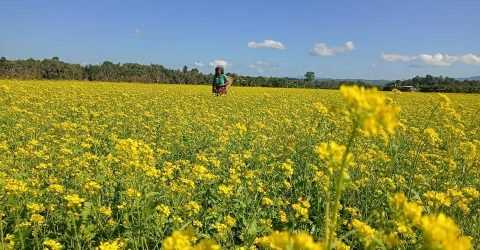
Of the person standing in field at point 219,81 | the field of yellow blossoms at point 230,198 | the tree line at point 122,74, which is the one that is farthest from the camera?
the tree line at point 122,74

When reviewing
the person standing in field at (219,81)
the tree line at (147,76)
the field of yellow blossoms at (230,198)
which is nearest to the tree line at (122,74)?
the tree line at (147,76)

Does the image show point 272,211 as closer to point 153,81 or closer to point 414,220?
point 414,220

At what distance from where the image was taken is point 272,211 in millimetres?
4891

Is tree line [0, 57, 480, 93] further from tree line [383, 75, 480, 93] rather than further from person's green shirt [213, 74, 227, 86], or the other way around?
person's green shirt [213, 74, 227, 86]

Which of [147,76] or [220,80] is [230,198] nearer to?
[220,80]

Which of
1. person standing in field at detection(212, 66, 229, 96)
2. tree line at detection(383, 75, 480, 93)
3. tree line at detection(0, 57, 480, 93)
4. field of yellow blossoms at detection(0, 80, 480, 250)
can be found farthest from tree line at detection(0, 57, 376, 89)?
field of yellow blossoms at detection(0, 80, 480, 250)

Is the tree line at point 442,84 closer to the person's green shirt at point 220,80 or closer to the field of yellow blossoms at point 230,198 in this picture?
the person's green shirt at point 220,80

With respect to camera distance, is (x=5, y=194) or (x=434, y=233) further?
(x=5, y=194)

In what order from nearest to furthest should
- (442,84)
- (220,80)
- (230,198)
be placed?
1. (230,198)
2. (220,80)
3. (442,84)

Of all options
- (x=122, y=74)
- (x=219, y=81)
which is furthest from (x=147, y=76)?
(x=219, y=81)

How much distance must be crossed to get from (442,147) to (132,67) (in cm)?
5816

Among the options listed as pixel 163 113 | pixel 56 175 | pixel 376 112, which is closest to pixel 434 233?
pixel 376 112

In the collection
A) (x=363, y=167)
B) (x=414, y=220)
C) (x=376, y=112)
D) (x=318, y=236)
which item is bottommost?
(x=318, y=236)

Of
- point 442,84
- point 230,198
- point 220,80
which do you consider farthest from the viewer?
point 442,84
